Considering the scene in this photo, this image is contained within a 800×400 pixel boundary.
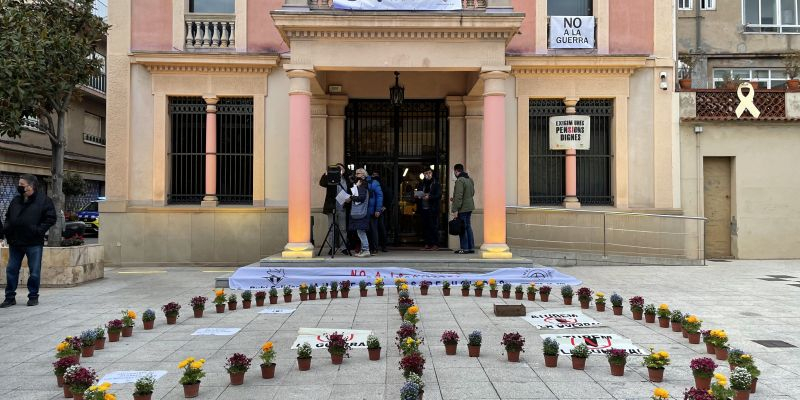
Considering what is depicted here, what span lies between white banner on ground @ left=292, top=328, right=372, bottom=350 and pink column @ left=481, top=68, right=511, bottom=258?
19.0 ft

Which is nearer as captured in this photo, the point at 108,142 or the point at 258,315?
the point at 258,315

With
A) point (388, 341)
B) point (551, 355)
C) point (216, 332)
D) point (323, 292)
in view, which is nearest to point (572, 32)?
point (323, 292)

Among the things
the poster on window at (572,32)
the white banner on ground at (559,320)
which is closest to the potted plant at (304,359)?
the white banner on ground at (559,320)

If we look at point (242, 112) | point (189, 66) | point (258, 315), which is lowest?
point (258, 315)

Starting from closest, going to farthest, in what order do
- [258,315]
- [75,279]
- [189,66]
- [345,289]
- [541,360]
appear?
[541,360]
[258,315]
[345,289]
[75,279]
[189,66]

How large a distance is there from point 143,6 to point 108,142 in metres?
3.48

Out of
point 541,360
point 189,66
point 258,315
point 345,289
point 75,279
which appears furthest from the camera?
point 189,66

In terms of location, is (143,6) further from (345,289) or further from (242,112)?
(345,289)

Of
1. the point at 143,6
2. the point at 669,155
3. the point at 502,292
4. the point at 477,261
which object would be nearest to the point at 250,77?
the point at 143,6

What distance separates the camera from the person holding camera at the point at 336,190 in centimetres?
1235

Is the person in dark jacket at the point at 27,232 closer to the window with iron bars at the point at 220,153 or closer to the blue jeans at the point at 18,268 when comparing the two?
the blue jeans at the point at 18,268

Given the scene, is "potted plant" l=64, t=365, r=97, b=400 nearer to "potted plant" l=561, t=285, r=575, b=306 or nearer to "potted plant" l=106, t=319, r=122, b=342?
"potted plant" l=106, t=319, r=122, b=342

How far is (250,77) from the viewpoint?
15.0 metres

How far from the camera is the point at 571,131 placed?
49.5 ft
